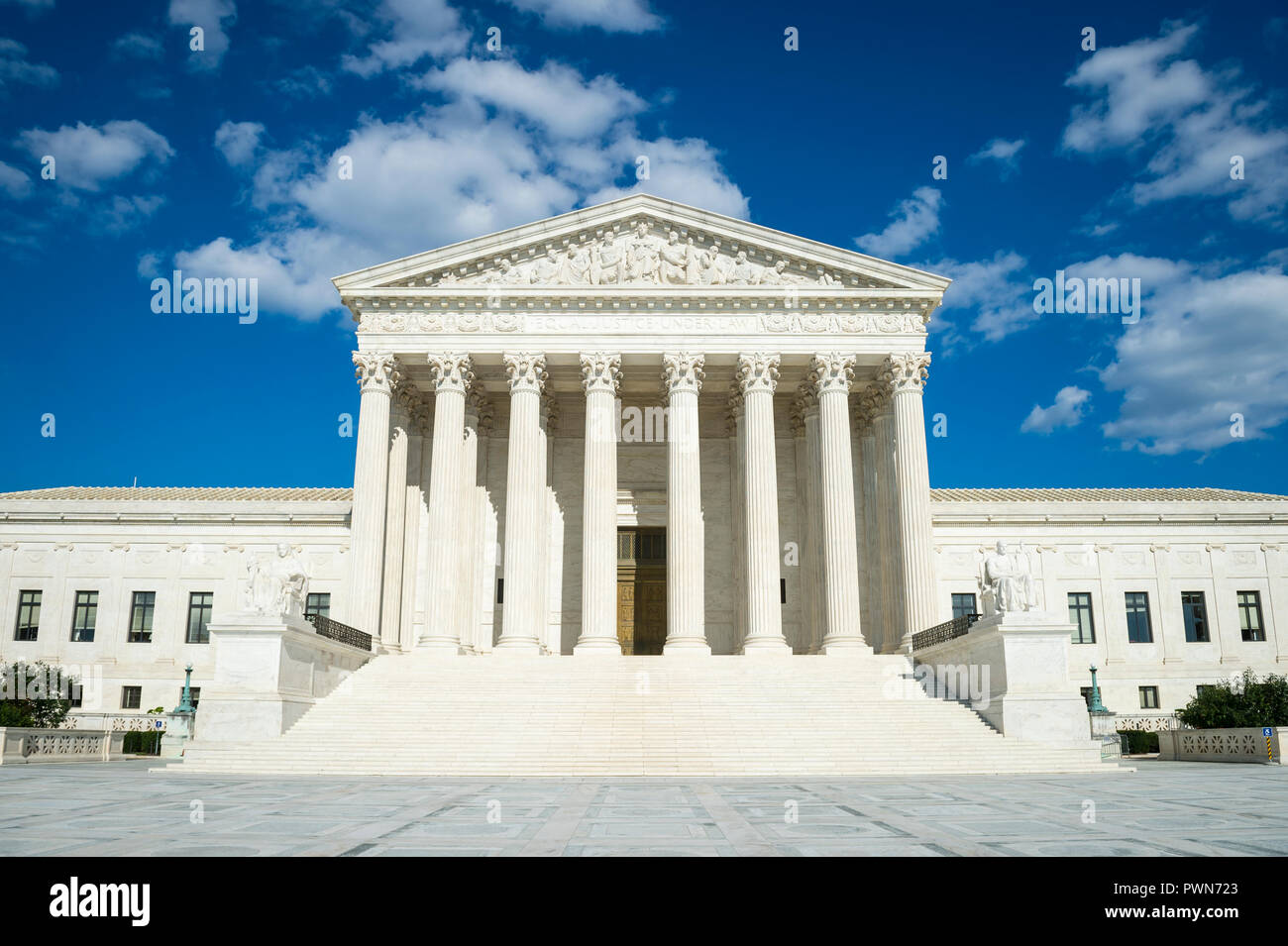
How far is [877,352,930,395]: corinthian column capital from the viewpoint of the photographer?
36281mm

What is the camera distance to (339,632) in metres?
31.1

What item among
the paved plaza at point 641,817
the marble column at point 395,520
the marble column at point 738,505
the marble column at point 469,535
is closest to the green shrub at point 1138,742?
the marble column at point 738,505

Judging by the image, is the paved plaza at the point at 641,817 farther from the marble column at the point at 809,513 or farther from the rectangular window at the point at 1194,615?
the rectangular window at the point at 1194,615

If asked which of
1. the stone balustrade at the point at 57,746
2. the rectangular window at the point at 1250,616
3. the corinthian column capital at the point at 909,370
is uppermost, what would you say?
the corinthian column capital at the point at 909,370

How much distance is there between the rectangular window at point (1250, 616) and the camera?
42.3 meters

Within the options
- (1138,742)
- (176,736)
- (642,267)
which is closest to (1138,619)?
(1138,742)

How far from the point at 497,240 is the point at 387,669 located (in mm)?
16750

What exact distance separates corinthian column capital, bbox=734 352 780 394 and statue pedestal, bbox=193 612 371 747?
723 inches

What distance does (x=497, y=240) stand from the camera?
3653 centimetres

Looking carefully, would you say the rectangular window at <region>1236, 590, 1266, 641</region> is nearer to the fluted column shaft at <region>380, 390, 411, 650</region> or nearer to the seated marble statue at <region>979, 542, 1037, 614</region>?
the seated marble statue at <region>979, 542, 1037, 614</region>

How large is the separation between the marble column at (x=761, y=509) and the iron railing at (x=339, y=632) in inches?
537

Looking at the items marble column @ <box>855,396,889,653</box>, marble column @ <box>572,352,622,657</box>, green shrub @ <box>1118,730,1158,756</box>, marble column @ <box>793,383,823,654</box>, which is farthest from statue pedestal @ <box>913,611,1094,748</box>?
marble column @ <box>572,352,622,657</box>
